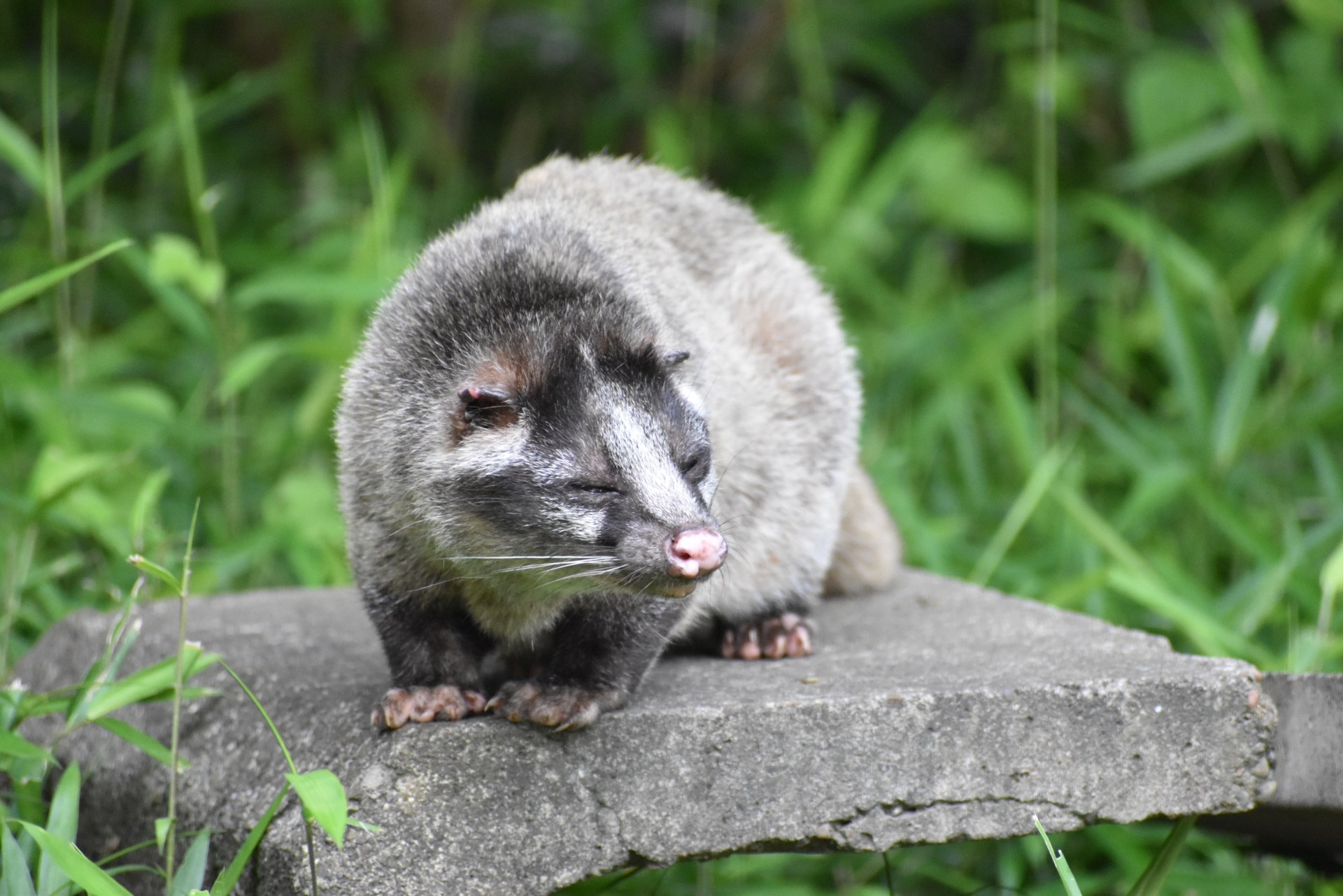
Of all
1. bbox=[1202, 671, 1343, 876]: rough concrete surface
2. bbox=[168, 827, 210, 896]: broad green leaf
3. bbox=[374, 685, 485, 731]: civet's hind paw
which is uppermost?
bbox=[374, 685, 485, 731]: civet's hind paw

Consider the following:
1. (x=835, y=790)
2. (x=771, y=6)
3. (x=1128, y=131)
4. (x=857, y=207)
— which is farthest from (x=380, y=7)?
(x=835, y=790)

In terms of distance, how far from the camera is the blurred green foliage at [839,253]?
538cm

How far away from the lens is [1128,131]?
26.3ft

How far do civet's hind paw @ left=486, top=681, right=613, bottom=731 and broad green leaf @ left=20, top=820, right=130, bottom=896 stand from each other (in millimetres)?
942

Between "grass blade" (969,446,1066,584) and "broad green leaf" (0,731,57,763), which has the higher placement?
"broad green leaf" (0,731,57,763)

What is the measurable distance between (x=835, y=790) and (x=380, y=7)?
6.15 m

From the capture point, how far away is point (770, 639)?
4219mm

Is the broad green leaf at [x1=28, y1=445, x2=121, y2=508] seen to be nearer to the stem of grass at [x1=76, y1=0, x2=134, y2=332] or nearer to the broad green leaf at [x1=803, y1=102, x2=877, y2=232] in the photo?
the stem of grass at [x1=76, y1=0, x2=134, y2=332]

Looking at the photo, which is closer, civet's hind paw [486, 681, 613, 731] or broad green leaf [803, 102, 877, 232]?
civet's hind paw [486, 681, 613, 731]

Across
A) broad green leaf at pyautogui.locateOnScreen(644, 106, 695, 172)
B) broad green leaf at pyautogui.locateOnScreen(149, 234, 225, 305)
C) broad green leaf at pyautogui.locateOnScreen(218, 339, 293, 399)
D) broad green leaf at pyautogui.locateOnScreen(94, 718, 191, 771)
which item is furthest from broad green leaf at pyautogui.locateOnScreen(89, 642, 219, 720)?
broad green leaf at pyautogui.locateOnScreen(644, 106, 695, 172)

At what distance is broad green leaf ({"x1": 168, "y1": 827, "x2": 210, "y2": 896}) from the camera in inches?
123

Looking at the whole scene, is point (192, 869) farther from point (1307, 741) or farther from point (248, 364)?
point (1307, 741)

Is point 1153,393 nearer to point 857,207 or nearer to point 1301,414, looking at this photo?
point 1301,414

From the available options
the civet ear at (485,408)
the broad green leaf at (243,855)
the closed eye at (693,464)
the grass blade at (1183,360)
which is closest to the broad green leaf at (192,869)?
the broad green leaf at (243,855)
